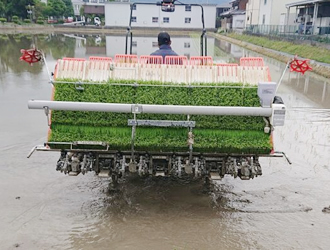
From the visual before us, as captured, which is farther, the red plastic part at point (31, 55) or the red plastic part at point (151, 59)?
the red plastic part at point (151, 59)

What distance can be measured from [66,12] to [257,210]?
88704 millimetres

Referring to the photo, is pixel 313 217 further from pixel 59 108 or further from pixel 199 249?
pixel 59 108

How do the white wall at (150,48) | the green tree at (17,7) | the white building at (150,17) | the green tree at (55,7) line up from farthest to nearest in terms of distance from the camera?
the green tree at (55,7)
the white building at (150,17)
the green tree at (17,7)
the white wall at (150,48)

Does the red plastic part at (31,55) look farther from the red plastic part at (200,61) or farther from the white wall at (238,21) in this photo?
the white wall at (238,21)

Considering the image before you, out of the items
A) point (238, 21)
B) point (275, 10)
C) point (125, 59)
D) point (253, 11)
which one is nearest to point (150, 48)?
point (275, 10)

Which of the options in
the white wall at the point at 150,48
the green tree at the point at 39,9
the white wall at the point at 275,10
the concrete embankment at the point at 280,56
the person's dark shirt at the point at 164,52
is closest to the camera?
the person's dark shirt at the point at 164,52

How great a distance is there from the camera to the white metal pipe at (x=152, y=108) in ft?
15.5

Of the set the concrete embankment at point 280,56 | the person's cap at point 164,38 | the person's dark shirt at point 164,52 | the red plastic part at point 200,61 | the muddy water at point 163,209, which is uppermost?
the person's cap at point 164,38

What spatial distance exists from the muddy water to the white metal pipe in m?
1.69

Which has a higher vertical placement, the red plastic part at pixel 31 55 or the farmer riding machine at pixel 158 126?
the red plastic part at pixel 31 55

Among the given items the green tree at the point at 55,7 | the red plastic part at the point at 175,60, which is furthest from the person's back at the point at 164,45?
the green tree at the point at 55,7

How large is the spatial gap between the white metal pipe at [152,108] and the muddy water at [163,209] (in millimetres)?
1695

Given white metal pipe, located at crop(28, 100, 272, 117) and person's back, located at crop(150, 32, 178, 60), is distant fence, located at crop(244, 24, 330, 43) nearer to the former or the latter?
person's back, located at crop(150, 32, 178, 60)

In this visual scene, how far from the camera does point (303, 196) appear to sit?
6.25 m
